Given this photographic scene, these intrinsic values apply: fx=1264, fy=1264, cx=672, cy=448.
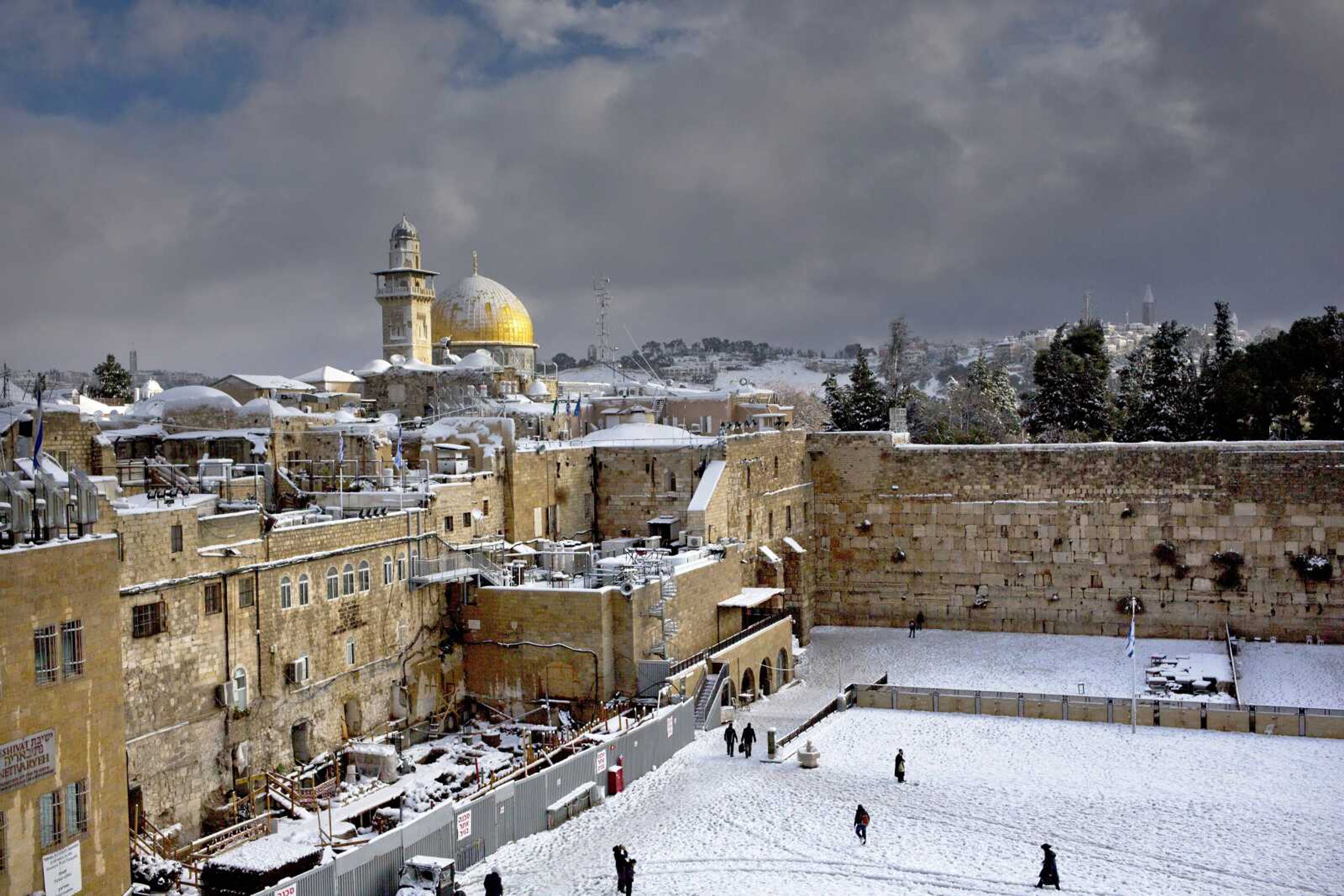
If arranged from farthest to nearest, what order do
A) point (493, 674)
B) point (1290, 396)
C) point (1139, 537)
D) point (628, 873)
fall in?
point (1290, 396)
point (1139, 537)
point (493, 674)
point (628, 873)

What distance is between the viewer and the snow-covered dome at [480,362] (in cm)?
4638

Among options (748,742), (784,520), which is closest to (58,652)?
(748,742)

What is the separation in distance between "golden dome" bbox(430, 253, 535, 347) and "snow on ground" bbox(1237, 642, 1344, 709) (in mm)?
A: 33776

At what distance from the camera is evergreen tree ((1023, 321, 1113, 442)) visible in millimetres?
51281

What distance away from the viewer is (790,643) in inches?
1329

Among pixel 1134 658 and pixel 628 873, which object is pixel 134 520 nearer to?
pixel 628 873

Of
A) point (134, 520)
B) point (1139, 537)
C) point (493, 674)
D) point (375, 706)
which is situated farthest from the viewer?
point (1139, 537)

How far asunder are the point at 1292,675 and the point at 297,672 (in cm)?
2428

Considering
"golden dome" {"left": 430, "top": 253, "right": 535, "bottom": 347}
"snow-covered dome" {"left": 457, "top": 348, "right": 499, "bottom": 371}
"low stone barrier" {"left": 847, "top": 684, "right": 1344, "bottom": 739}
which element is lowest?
"low stone barrier" {"left": 847, "top": 684, "right": 1344, "bottom": 739}

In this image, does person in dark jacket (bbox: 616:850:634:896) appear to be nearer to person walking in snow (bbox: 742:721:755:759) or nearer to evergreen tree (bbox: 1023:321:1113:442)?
person walking in snow (bbox: 742:721:755:759)

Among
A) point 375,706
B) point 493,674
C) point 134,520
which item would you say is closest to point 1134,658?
point 493,674

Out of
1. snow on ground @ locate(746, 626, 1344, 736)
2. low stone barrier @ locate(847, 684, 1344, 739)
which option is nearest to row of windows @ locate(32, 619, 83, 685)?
snow on ground @ locate(746, 626, 1344, 736)

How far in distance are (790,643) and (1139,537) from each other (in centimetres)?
1048

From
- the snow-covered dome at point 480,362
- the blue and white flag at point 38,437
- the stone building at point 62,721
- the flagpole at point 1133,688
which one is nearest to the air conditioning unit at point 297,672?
the stone building at point 62,721
